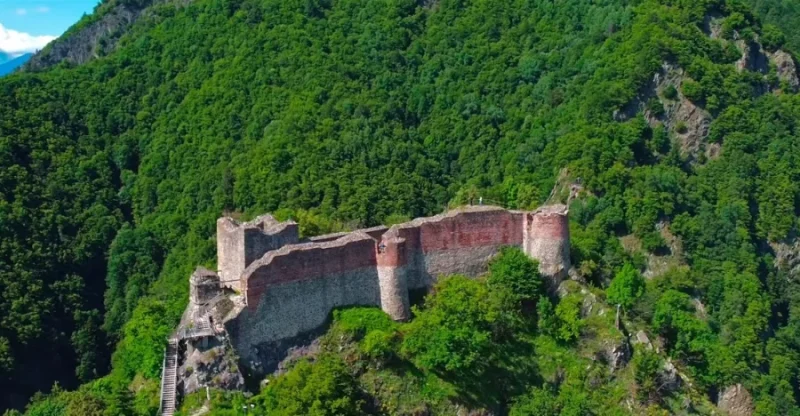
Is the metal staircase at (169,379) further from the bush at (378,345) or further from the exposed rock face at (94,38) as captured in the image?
the exposed rock face at (94,38)

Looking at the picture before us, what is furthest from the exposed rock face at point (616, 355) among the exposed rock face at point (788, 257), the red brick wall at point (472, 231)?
the exposed rock face at point (788, 257)

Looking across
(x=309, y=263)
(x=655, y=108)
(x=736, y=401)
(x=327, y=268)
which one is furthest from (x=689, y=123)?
(x=309, y=263)

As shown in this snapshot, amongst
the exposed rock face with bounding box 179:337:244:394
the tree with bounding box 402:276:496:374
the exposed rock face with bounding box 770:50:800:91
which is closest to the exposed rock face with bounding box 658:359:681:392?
the tree with bounding box 402:276:496:374

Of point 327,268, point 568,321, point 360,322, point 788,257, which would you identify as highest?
point 327,268

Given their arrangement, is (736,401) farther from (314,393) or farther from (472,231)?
(314,393)

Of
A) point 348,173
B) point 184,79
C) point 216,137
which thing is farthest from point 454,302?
point 184,79
